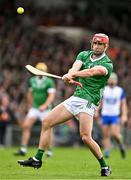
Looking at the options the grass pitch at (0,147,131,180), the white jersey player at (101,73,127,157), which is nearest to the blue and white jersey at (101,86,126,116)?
the white jersey player at (101,73,127,157)

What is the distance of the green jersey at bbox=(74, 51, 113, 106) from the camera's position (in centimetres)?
1413

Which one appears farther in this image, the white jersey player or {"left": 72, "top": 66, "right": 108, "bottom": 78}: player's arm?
the white jersey player

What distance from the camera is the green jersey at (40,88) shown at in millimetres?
21016

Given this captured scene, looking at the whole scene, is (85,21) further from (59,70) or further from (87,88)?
(87,88)

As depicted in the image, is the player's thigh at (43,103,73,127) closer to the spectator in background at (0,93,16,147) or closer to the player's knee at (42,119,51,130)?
the player's knee at (42,119,51,130)

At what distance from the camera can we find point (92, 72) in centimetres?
1382

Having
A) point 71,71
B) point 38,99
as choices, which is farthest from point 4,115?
point 71,71

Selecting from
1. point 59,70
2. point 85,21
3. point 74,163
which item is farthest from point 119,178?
point 85,21

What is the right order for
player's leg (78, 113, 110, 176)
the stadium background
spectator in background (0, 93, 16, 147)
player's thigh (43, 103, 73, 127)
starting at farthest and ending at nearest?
the stadium background → spectator in background (0, 93, 16, 147) → player's thigh (43, 103, 73, 127) → player's leg (78, 113, 110, 176)

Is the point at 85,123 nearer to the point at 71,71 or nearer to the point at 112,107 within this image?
the point at 71,71

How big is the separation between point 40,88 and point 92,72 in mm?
7363

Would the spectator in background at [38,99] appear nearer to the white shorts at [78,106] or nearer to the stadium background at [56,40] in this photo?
the white shorts at [78,106]

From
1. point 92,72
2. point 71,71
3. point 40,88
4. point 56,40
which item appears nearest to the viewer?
point 92,72

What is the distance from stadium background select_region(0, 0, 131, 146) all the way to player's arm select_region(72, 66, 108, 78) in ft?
47.2
